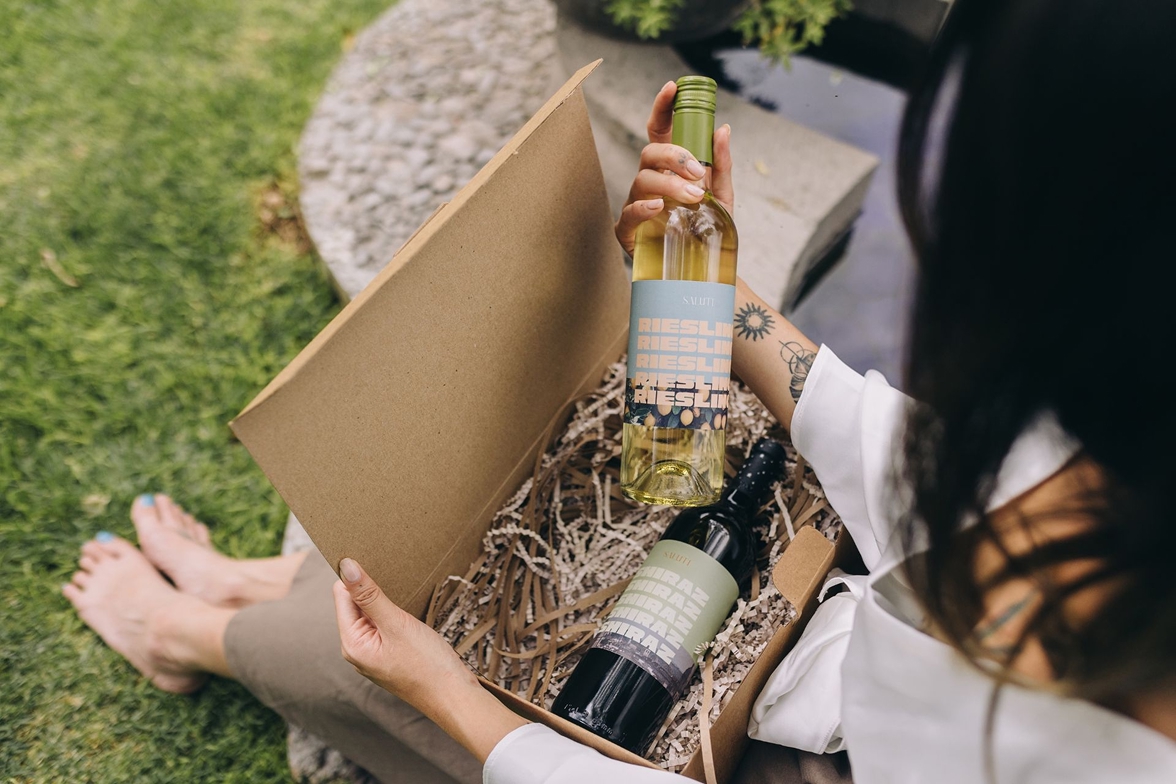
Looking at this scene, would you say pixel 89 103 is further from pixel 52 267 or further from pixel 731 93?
pixel 731 93

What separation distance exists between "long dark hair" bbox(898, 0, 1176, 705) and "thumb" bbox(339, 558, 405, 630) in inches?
21.7

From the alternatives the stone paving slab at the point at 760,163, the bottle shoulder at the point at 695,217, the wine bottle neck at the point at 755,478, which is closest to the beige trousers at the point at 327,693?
the wine bottle neck at the point at 755,478

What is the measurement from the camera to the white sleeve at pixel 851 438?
0.89 meters

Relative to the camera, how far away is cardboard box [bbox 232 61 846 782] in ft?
2.47

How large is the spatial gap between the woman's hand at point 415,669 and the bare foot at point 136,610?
0.74 metres

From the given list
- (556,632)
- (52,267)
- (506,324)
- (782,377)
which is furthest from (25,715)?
(782,377)

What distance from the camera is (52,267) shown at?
5.87 ft

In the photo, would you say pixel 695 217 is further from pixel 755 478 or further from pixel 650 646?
pixel 650 646

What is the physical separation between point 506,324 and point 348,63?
1.45m

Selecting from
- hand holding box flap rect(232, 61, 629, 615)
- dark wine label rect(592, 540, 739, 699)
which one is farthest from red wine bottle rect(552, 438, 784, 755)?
hand holding box flap rect(232, 61, 629, 615)

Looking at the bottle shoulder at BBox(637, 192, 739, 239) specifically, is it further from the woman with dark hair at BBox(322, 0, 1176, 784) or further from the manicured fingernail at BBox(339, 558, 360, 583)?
the manicured fingernail at BBox(339, 558, 360, 583)

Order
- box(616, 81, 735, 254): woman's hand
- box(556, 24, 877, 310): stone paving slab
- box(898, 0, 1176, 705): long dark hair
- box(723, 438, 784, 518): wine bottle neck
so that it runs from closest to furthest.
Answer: box(898, 0, 1176, 705): long dark hair < box(616, 81, 735, 254): woman's hand < box(723, 438, 784, 518): wine bottle neck < box(556, 24, 877, 310): stone paving slab

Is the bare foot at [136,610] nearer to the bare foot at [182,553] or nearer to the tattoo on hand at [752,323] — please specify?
the bare foot at [182,553]

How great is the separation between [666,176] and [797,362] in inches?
12.3
